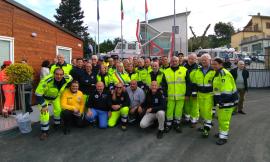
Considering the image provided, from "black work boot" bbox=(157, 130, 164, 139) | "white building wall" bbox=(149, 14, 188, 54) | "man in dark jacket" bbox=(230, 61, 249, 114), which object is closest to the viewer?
"black work boot" bbox=(157, 130, 164, 139)

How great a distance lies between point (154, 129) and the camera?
7305mm

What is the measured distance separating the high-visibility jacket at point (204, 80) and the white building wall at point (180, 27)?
30.7ft

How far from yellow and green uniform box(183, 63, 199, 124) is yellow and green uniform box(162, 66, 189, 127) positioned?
0.16 metres

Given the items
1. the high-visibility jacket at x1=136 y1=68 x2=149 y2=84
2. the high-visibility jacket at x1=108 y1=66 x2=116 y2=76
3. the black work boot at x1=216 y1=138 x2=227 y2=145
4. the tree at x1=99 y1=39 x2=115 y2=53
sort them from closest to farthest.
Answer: the black work boot at x1=216 y1=138 x2=227 y2=145 < the high-visibility jacket at x1=108 y1=66 x2=116 y2=76 < the high-visibility jacket at x1=136 y1=68 x2=149 y2=84 < the tree at x1=99 y1=39 x2=115 y2=53

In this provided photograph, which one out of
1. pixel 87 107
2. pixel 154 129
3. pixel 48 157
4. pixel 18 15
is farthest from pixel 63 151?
pixel 18 15

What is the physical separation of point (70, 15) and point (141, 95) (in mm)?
52774

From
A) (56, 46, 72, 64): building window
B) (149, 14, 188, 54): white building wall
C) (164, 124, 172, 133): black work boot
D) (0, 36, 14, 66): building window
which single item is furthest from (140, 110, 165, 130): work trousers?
(149, 14, 188, 54): white building wall

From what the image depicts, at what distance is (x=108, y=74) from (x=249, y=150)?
4091 millimetres

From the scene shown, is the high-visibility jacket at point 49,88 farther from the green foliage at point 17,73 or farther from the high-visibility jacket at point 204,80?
the high-visibility jacket at point 204,80

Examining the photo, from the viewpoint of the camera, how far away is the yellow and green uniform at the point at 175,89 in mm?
6996

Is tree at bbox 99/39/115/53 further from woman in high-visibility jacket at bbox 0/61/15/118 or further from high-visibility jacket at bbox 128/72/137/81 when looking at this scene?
high-visibility jacket at bbox 128/72/137/81

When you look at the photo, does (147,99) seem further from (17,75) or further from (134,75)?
(17,75)

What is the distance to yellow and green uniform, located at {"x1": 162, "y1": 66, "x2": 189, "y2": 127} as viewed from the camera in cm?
700

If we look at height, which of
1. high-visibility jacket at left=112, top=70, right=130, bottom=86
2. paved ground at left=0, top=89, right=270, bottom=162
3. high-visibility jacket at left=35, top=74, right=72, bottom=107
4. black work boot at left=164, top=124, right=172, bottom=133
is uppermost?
high-visibility jacket at left=112, top=70, right=130, bottom=86
